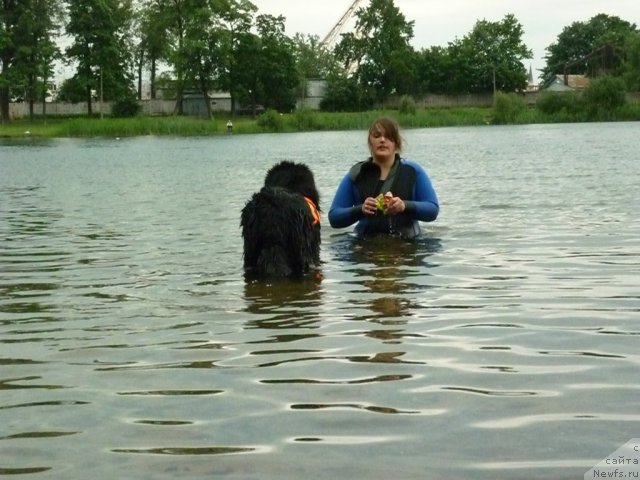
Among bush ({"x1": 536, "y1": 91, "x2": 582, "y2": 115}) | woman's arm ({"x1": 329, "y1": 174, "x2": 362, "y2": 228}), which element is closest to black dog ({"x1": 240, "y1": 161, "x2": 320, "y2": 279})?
woman's arm ({"x1": 329, "y1": 174, "x2": 362, "y2": 228})

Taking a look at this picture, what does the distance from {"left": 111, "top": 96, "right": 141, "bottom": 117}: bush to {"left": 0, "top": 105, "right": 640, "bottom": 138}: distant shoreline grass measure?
1075cm

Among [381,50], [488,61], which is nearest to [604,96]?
[488,61]

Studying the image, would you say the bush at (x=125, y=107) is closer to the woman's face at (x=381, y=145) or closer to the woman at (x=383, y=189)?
the woman at (x=383, y=189)

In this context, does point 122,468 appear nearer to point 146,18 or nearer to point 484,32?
point 146,18

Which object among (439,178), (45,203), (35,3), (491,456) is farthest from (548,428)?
(35,3)

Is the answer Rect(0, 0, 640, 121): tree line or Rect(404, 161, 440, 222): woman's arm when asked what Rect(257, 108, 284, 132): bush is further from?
Rect(404, 161, 440, 222): woman's arm

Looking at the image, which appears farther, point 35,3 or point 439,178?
point 35,3

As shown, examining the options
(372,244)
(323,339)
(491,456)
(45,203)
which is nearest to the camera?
(491,456)

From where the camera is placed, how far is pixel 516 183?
19.4m

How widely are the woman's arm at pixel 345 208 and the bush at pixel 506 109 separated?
200 feet

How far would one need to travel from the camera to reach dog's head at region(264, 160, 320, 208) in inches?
364

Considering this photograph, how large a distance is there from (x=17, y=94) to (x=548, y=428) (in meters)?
94.6

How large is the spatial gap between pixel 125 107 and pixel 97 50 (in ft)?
17.0

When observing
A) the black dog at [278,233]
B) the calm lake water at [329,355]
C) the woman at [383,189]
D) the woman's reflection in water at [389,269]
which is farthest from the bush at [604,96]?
the black dog at [278,233]
